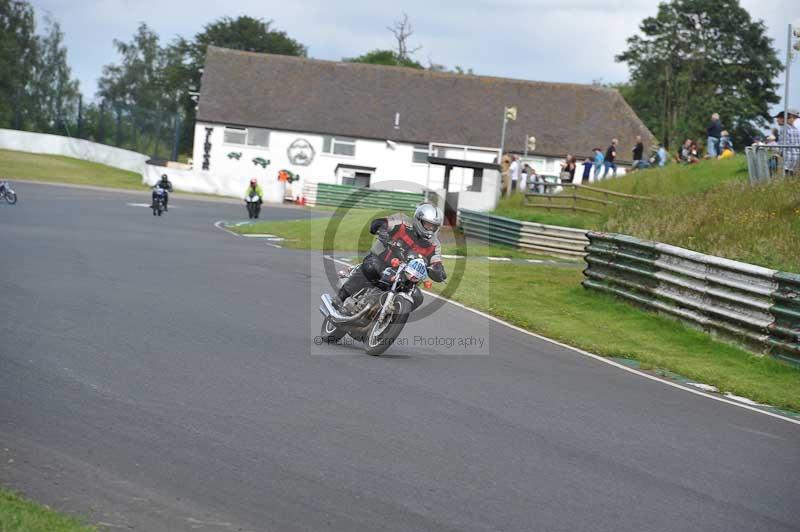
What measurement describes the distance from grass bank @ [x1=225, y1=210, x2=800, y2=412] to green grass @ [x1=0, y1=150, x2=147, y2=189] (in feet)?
134

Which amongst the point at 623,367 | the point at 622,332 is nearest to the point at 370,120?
the point at 622,332

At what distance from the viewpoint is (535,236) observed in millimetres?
31359

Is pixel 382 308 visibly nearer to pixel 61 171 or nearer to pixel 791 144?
pixel 791 144

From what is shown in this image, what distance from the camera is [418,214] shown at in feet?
39.0

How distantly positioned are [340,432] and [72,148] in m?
71.0

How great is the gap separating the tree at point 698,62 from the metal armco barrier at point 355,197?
1146 inches

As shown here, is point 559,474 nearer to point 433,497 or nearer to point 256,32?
point 433,497

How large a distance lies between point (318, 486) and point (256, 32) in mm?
92025

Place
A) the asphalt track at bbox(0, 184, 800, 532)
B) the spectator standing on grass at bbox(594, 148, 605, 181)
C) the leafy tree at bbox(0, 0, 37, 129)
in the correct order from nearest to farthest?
the asphalt track at bbox(0, 184, 800, 532)
the spectator standing on grass at bbox(594, 148, 605, 181)
the leafy tree at bbox(0, 0, 37, 129)

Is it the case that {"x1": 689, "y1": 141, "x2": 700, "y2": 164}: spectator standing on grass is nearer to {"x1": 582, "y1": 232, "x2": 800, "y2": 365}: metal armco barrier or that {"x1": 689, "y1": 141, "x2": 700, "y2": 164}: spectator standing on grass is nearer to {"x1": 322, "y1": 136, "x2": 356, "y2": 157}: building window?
{"x1": 582, "y1": 232, "x2": 800, "y2": 365}: metal armco barrier

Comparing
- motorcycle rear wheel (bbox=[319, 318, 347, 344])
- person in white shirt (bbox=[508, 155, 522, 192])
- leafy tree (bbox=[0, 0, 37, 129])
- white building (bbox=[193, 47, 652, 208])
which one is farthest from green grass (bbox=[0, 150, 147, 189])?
motorcycle rear wheel (bbox=[319, 318, 347, 344])

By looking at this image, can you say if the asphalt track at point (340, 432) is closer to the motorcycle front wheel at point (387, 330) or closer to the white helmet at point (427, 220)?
the motorcycle front wheel at point (387, 330)

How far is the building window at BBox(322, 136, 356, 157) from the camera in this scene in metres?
70.5

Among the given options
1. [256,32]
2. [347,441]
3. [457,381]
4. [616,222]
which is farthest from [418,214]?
[256,32]
